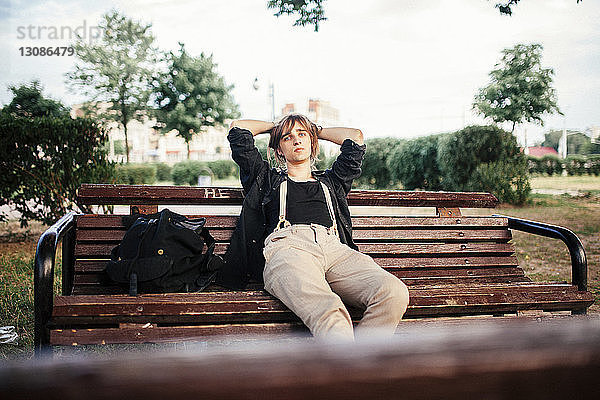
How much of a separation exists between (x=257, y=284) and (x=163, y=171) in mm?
23826

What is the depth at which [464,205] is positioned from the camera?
3943 millimetres

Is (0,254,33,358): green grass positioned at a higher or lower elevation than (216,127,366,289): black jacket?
lower

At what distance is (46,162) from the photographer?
303 inches

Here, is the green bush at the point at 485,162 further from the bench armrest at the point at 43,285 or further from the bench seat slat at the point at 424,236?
the bench armrest at the point at 43,285

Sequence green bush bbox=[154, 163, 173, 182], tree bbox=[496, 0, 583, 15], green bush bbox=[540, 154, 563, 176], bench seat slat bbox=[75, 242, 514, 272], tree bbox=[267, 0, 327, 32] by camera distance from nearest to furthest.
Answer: bench seat slat bbox=[75, 242, 514, 272]
tree bbox=[496, 0, 583, 15]
tree bbox=[267, 0, 327, 32]
green bush bbox=[540, 154, 563, 176]
green bush bbox=[154, 163, 173, 182]

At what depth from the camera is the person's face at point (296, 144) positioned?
11.4 ft

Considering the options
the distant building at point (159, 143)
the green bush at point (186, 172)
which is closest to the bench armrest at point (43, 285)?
the distant building at point (159, 143)

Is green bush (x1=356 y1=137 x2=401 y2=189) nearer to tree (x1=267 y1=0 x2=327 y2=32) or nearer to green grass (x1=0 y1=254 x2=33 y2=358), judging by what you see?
tree (x1=267 y1=0 x2=327 y2=32)

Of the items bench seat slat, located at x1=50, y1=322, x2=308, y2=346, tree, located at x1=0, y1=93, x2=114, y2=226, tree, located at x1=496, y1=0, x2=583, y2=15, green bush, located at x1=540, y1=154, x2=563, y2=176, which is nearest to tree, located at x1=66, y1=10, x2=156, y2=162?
green bush, located at x1=540, y1=154, x2=563, y2=176

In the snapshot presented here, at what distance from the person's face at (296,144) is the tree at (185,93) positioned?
965 inches

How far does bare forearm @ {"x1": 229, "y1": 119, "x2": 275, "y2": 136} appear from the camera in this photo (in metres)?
3.64

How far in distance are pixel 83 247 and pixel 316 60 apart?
20903 mm

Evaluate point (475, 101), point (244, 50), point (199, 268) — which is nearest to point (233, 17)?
point (244, 50)

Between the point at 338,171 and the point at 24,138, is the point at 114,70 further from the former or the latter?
the point at 338,171
